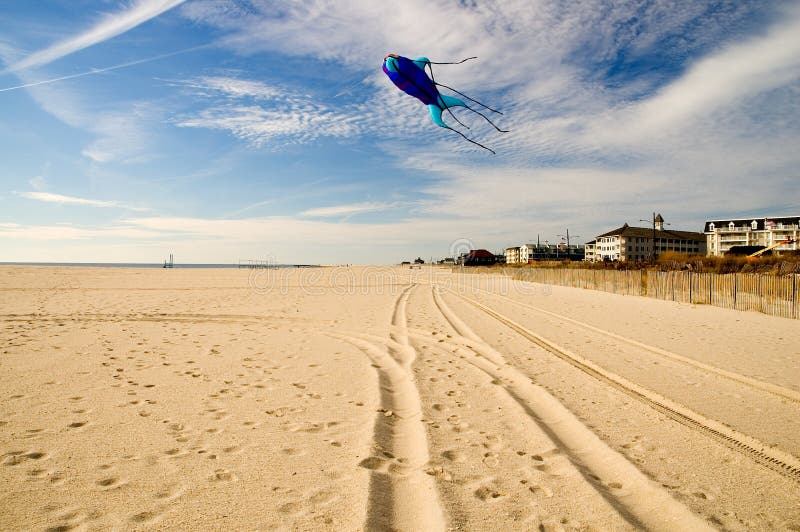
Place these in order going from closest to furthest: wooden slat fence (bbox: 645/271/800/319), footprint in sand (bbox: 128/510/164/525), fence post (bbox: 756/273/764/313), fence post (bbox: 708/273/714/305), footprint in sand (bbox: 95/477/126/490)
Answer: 1. footprint in sand (bbox: 128/510/164/525)
2. footprint in sand (bbox: 95/477/126/490)
3. wooden slat fence (bbox: 645/271/800/319)
4. fence post (bbox: 756/273/764/313)
5. fence post (bbox: 708/273/714/305)

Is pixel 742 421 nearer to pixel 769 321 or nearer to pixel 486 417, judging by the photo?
pixel 486 417

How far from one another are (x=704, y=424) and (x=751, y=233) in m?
101

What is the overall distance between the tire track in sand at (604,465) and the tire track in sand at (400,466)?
55.0 inches

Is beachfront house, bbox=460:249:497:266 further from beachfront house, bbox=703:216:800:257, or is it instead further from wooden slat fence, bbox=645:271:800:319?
wooden slat fence, bbox=645:271:800:319

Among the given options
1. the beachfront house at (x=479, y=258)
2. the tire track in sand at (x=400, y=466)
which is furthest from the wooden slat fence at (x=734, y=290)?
the beachfront house at (x=479, y=258)

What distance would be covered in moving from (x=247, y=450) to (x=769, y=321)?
49.5 feet

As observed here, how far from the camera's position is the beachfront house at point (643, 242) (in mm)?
85062

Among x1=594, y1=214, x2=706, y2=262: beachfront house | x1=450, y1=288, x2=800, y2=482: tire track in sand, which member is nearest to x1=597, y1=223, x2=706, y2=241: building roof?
x1=594, y1=214, x2=706, y2=262: beachfront house

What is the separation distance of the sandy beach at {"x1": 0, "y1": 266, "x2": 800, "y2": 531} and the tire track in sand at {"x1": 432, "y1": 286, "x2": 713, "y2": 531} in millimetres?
21

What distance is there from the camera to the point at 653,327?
40.2 ft

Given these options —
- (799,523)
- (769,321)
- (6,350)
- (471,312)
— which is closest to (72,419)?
(6,350)

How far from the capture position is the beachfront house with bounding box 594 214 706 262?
279 feet

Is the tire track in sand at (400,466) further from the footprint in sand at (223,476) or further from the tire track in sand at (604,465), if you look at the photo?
the tire track in sand at (604,465)

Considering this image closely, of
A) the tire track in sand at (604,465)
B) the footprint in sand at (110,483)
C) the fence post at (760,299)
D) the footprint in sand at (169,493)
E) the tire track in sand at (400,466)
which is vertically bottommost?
the tire track in sand at (604,465)
